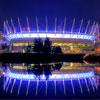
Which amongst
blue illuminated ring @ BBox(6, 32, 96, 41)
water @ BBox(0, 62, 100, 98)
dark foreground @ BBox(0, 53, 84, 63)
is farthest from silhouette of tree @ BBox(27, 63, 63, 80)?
blue illuminated ring @ BBox(6, 32, 96, 41)

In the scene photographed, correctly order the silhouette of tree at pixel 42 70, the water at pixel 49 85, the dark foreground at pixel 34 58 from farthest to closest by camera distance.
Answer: the dark foreground at pixel 34 58 < the silhouette of tree at pixel 42 70 < the water at pixel 49 85

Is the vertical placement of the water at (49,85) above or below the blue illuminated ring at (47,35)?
below

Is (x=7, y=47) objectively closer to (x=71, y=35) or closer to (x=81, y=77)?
(x=71, y=35)

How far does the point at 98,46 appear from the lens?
51719 mm

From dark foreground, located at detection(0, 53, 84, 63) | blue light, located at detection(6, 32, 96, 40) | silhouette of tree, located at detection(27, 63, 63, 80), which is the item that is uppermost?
blue light, located at detection(6, 32, 96, 40)

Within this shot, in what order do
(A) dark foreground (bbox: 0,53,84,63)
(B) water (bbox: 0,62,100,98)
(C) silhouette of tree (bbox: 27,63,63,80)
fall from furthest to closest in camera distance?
1. (A) dark foreground (bbox: 0,53,84,63)
2. (C) silhouette of tree (bbox: 27,63,63,80)
3. (B) water (bbox: 0,62,100,98)

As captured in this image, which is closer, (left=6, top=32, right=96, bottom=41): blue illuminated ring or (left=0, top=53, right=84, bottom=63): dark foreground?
(left=0, top=53, right=84, bottom=63): dark foreground

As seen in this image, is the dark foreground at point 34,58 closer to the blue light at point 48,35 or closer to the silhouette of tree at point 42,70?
the silhouette of tree at point 42,70

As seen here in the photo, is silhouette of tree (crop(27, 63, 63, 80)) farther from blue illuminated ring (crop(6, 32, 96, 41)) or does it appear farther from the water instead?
blue illuminated ring (crop(6, 32, 96, 41))

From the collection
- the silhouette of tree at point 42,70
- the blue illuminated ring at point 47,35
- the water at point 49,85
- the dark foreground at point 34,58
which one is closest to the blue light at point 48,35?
the blue illuminated ring at point 47,35

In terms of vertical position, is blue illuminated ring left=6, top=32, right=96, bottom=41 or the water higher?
blue illuminated ring left=6, top=32, right=96, bottom=41

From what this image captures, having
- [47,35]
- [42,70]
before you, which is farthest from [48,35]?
[42,70]

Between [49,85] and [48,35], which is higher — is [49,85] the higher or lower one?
the lower one

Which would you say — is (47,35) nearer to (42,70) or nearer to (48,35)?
(48,35)
